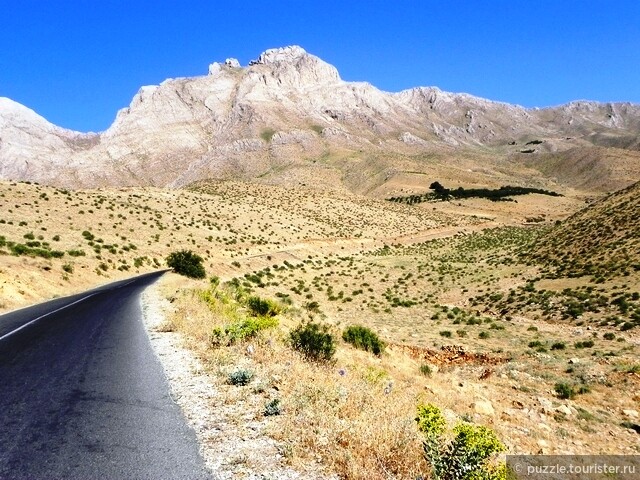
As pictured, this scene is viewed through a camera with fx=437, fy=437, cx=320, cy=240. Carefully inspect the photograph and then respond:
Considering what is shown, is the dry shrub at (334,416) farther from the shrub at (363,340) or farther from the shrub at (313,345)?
the shrub at (363,340)

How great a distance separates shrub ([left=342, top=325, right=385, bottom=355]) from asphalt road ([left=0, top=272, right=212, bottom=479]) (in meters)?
8.50

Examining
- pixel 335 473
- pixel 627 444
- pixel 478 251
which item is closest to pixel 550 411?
pixel 627 444

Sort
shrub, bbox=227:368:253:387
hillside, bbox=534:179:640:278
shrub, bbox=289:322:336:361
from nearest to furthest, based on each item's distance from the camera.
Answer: shrub, bbox=227:368:253:387, shrub, bbox=289:322:336:361, hillside, bbox=534:179:640:278

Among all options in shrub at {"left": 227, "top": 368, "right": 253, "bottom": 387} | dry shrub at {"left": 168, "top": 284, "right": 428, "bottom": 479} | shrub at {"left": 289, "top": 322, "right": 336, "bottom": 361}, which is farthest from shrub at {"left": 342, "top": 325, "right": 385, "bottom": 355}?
shrub at {"left": 227, "top": 368, "right": 253, "bottom": 387}

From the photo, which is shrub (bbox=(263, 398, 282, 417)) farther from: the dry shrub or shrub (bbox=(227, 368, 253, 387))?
shrub (bbox=(227, 368, 253, 387))

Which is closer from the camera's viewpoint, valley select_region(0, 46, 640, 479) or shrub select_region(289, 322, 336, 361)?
valley select_region(0, 46, 640, 479)

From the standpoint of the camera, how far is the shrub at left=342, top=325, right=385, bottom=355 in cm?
1736

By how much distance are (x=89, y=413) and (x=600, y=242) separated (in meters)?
46.9

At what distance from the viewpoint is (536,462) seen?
7902 millimetres

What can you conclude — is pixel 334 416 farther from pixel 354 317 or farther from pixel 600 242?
pixel 600 242

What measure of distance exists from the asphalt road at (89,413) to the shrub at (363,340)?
8497 millimetres

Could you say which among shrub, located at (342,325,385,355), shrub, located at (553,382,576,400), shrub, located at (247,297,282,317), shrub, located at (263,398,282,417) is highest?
shrub, located at (263,398,282,417)

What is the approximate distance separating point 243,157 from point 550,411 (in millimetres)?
196768

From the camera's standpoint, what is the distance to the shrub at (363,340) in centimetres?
1736
